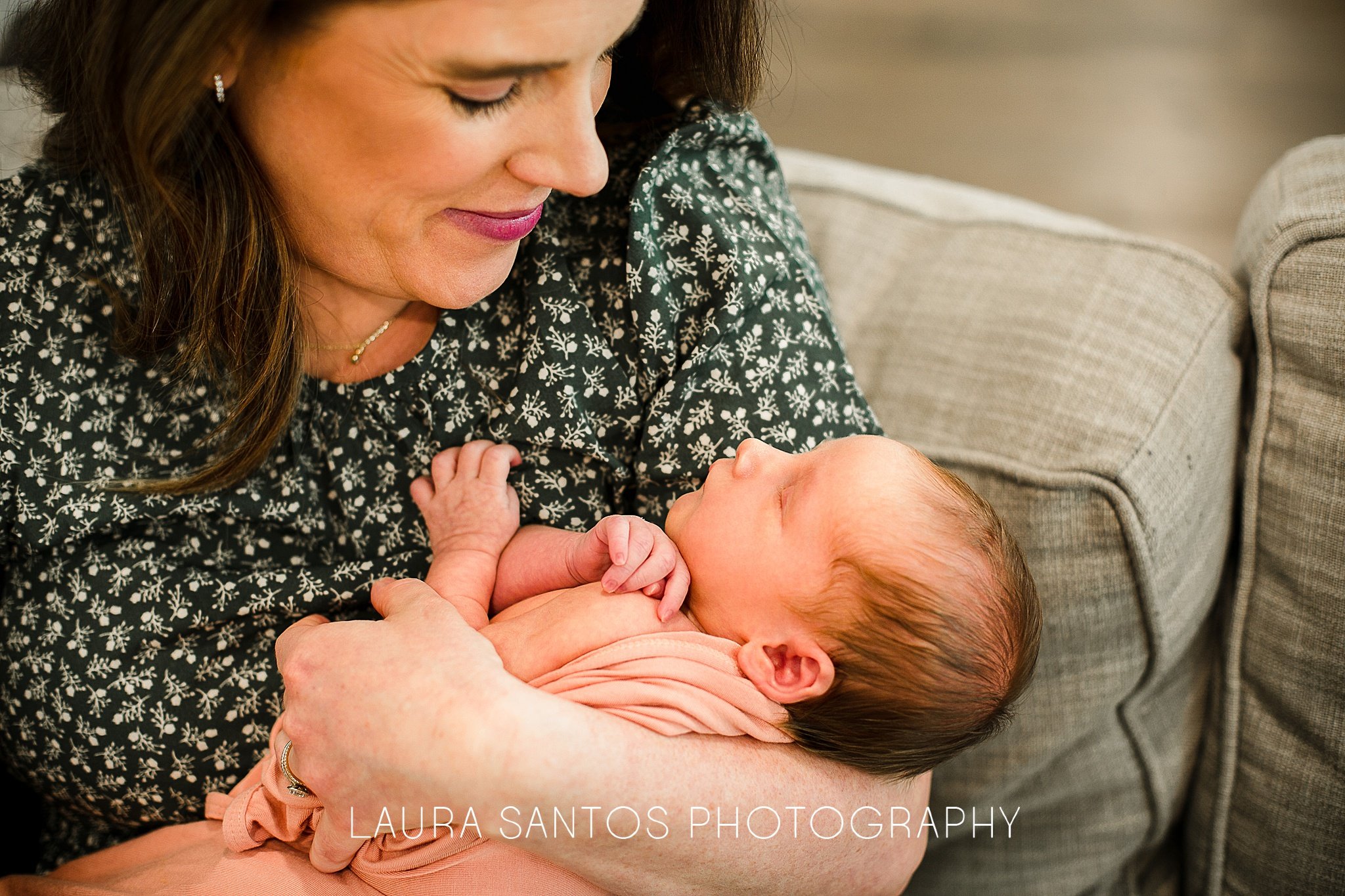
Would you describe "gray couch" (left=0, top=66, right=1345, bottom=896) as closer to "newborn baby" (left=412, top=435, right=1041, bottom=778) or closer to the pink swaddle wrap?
"newborn baby" (left=412, top=435, right=1041, bottom=778)

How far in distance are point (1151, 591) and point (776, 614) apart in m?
0.56

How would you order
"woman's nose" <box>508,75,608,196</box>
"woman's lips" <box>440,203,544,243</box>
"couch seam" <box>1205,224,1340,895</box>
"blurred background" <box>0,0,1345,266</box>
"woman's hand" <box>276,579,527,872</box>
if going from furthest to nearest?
"blurred background" <box>0,0,1345,266</box> < "couch seam" <box>1205,224,1340,895</box> < "woman's lips" <box>440,203,544,243</box> < "woman's nose" <box>508,75,608,196</box> < "woman's hand" <box>276,579,527,872</box>

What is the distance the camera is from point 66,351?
1.20 metres

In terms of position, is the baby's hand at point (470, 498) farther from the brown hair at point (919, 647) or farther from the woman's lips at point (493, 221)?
the brown hair at point (919, 647)

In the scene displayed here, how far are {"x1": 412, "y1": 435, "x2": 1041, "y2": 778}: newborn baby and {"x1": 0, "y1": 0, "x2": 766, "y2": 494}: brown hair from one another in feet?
1.09

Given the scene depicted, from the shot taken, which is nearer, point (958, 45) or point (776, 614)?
point (776, 614)

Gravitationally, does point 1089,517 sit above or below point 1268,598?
above

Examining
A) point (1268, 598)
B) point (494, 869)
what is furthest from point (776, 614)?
point (1268, 598)

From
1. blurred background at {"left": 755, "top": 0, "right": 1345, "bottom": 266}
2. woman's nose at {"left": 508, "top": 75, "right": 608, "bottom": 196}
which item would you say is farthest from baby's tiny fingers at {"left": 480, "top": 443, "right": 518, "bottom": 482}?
blurred background at {"left": 755, "top": 0, "right": 1345, "bottom": 266}

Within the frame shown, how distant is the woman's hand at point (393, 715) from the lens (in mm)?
892

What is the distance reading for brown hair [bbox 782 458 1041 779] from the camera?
3.31 feet

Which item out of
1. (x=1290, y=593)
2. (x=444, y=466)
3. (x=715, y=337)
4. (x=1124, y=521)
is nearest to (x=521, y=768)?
(x=444, y=466)

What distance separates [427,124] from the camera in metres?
0.96

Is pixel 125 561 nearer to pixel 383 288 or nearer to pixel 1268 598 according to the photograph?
pixel 383 288
